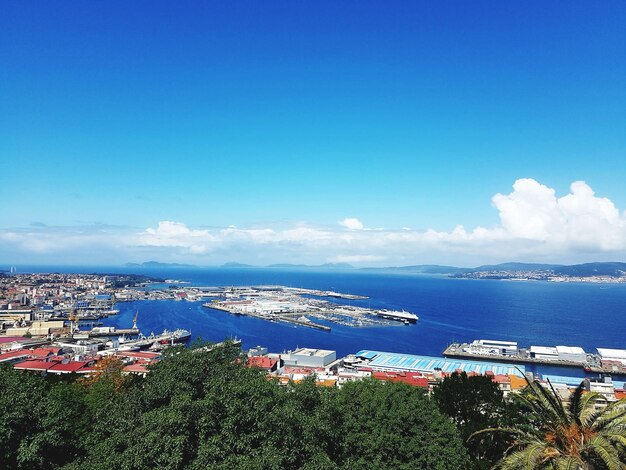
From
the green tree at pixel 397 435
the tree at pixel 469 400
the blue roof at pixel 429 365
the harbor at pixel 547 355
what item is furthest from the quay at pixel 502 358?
the green tree at pixel 397 435

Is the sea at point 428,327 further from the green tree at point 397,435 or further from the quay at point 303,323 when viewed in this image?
the green tree at point 397,435

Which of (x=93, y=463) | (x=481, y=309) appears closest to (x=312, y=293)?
(x=481, y=309)

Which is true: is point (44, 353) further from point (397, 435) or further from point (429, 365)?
point (397, 435)

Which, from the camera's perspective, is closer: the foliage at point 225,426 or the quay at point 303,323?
the foliage at point 225,426

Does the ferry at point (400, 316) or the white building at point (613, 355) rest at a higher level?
the ferry at point (400, 316)

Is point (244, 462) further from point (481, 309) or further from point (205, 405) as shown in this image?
point (481, 309)

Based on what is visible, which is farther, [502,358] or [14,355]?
[502,358]

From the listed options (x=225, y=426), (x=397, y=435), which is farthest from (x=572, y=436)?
(x=225, y=426)

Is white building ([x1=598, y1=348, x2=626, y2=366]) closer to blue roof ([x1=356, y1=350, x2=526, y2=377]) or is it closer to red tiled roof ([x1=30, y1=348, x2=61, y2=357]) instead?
blue roof ([x1=356, y1=350, x2=526, y2=377])

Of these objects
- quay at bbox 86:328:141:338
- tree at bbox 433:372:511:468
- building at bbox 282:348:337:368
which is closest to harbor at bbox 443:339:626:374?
building at bbox 282:348:337:368
